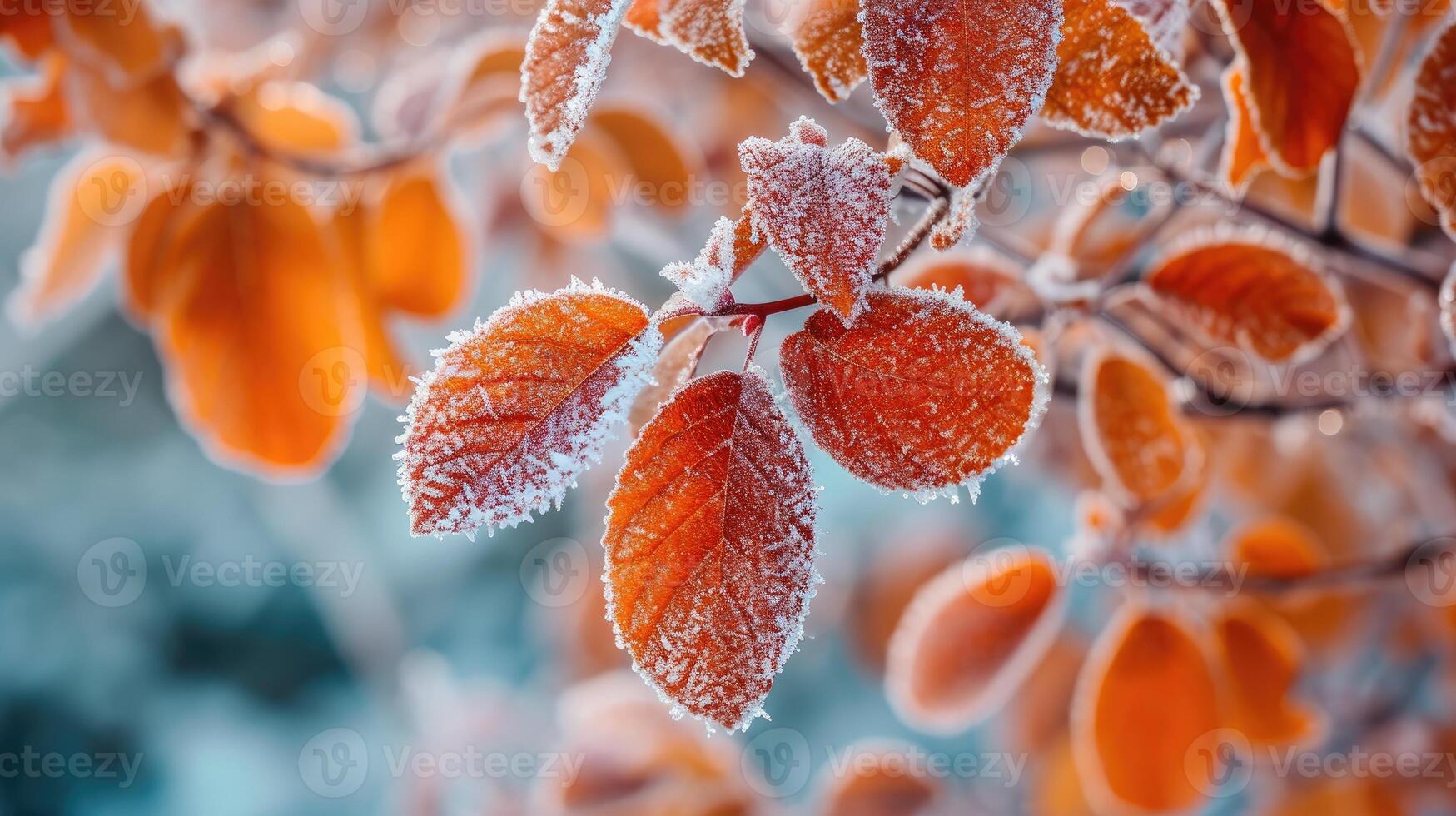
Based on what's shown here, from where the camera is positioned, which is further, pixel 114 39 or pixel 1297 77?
pixel 114 39

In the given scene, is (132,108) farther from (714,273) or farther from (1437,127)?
(1437,127)

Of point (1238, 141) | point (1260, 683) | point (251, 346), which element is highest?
point (1238, 141)

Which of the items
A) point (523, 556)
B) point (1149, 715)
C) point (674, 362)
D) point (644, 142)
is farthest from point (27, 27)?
point (523, 556)

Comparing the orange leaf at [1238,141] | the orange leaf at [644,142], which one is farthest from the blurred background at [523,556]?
the orange leaf at [1238,141]

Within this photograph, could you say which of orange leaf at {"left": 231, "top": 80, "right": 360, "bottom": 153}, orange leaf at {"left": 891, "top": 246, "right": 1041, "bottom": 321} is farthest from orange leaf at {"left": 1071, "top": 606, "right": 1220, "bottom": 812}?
orange leaf at {"left": 231, "top": 80, "right": 360, "bottom": 153}

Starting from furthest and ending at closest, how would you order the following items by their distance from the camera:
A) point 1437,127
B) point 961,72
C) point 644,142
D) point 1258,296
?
1. point 644,142
2. point 1258,296
3. point 1437,127
4. point 961,72

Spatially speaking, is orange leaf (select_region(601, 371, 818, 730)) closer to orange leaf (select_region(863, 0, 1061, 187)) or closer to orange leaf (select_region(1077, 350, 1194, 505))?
orange leaf (select_region(863, 0, 1061, 187))
